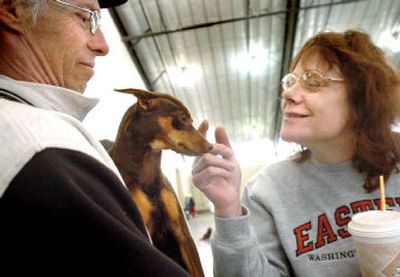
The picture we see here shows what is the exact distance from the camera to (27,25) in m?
0.64

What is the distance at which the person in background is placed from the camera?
94 centimetres

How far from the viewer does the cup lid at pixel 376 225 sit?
2.00 ft

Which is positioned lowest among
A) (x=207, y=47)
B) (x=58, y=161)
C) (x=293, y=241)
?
(x=207, y=47)

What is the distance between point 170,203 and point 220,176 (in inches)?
5.3

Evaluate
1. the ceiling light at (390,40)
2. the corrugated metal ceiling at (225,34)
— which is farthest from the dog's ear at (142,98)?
the ceiling light at (390,40)

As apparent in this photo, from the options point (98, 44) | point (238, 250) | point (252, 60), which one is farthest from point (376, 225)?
point (252, 60)

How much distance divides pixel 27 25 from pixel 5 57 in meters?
0.08

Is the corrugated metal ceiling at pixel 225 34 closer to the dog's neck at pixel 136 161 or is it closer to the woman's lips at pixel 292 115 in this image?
the woman's lips at pixel 292 115

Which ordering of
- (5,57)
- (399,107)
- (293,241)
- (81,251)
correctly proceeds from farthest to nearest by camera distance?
(399,107)
(293,241)
(5,57)
(81,251)

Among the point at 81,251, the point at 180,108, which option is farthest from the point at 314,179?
the point at 81,251

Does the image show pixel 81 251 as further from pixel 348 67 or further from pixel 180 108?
pixel 348 67

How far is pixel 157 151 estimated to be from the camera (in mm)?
746

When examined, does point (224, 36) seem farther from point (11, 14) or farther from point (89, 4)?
point (11, 14)

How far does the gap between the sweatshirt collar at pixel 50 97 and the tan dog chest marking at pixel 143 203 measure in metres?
0.20
